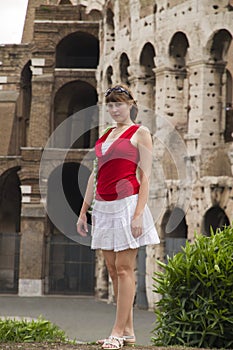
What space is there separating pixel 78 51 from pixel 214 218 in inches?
433

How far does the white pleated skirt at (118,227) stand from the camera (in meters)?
7.17

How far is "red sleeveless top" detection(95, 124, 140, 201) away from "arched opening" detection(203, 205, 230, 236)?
14471 mm

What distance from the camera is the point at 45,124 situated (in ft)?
94.4

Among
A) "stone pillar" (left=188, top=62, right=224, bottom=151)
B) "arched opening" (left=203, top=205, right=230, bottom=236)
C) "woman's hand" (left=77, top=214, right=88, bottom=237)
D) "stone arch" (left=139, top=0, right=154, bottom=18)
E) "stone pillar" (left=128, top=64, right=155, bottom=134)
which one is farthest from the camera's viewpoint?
"stone pillar" (left=128, top=64, right=155, bottom=134)

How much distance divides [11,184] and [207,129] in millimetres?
11736

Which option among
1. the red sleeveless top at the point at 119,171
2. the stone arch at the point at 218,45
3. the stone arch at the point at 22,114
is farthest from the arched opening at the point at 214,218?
the red sleeveless top at the point at 119,171

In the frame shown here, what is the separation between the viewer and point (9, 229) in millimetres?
31922

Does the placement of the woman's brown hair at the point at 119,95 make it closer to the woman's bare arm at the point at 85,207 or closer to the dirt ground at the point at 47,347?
the woman's bare arm at the point at 85,207

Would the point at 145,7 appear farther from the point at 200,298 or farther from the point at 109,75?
the point at 200,298

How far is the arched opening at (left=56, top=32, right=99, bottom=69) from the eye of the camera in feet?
98.5

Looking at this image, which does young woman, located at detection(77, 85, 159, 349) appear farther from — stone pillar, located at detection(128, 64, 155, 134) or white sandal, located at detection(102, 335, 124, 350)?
stone pillar, located at detection(128, 64, 155, 134)

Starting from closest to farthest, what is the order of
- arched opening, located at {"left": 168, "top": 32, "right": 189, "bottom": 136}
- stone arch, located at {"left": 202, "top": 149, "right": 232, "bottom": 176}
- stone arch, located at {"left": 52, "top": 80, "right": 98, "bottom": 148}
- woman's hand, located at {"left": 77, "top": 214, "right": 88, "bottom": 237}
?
woman's hand, located at {"left": 77, "top": 214, "right": 88, "bottom": 237} → stone arch, located at {"left": 202, "top": 149, "right": 232, "bottom": 176} → arched opening, located at {"left": 168, "top": 32, "right": 189, "bottom": 136} → stone arch, located at {"left": 52, "top": 80, "right": 98, "bottom": 148}

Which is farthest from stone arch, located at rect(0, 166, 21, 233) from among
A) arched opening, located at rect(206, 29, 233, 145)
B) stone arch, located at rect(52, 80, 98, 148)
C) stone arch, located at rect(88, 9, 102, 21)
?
arched opening, located at rect(206, 29, 233, 145)

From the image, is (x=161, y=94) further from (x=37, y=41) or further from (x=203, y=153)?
(x=37, y=41)
